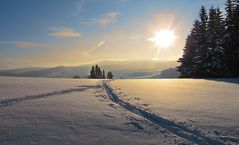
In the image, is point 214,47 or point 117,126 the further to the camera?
point 214,47

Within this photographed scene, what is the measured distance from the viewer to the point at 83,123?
7785 mm

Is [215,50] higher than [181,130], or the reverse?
[215,50]

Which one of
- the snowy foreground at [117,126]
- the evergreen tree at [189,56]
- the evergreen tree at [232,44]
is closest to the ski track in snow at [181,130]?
the snowy foreground at [117,126]

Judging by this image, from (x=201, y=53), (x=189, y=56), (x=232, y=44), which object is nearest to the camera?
(x=232, y=44)

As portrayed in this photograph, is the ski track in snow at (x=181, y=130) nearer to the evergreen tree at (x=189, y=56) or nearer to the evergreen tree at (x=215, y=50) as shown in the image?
the evergreen tree at (x=215, y=50)

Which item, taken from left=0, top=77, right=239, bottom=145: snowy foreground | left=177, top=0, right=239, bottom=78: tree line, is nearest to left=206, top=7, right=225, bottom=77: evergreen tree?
left=177, top=0, right=239, bottom=78: tree line

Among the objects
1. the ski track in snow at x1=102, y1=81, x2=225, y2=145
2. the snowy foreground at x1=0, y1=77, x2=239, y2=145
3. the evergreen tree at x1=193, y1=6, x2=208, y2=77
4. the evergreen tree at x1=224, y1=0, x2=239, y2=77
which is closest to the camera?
the snowy foreground at x1=0, y1=77, x2=239, y2=145

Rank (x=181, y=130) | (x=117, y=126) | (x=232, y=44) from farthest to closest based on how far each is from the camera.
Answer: (x=232, y=44) < (x=117, y=126) < (x=181, y=130)

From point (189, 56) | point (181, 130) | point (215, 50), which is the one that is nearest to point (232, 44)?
point (215, 50)

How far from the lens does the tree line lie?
134 feet

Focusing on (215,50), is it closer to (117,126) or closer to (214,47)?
(214,47)

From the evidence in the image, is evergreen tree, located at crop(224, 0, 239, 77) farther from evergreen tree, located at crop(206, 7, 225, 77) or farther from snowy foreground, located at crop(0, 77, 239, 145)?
snowy foreground, located at crop(0, 77, 239, 145)

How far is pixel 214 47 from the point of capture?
141ft

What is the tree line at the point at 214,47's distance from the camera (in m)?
40.8
